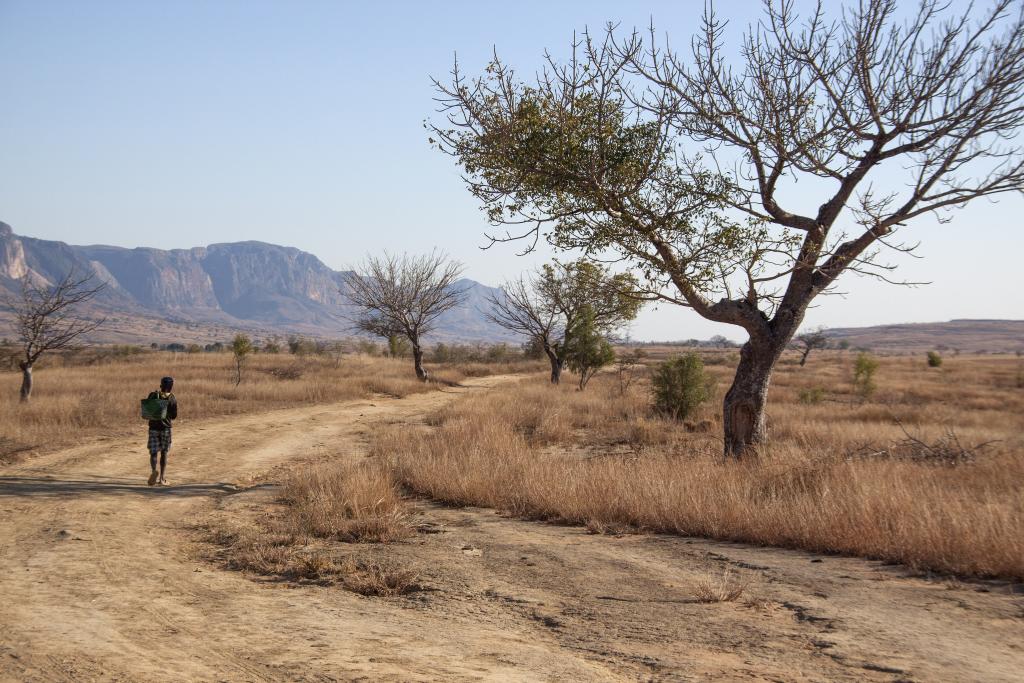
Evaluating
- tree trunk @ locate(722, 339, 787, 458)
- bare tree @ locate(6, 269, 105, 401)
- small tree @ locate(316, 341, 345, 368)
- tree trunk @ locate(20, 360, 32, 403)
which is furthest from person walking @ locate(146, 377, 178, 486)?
small tree @ locate(316, 341, 345, 368)

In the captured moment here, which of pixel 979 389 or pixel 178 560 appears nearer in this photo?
pixel 178 560

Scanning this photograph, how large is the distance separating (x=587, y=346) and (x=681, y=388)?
12.0 m

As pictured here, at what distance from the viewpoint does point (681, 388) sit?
20500mm

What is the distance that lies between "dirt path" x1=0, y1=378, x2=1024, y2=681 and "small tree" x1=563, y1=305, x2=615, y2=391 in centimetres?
2457

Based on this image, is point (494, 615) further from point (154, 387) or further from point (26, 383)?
point (154, 387)

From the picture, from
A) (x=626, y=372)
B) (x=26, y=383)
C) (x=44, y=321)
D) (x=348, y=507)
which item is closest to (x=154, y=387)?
(x=26, y=383)

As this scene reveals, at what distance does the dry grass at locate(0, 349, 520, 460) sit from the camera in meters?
14.2

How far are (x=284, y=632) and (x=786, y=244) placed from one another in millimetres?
8334

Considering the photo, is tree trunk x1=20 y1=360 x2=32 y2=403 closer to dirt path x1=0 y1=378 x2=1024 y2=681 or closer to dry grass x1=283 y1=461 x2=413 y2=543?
dirt path x1=0 y1=378 x2=1024 y2=681

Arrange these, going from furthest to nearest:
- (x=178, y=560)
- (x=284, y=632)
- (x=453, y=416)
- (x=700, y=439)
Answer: (x=453, y=416) → (x=700, y=439) → (x=178, y=560) → (x=284, y=632)

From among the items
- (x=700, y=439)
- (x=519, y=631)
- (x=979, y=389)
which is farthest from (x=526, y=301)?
(x=519, y=631)

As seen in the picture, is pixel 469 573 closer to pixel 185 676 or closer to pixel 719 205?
pixel 185 676

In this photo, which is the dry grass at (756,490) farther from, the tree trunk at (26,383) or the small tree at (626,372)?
the small tree at (626,372)

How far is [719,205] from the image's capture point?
34.3ft
